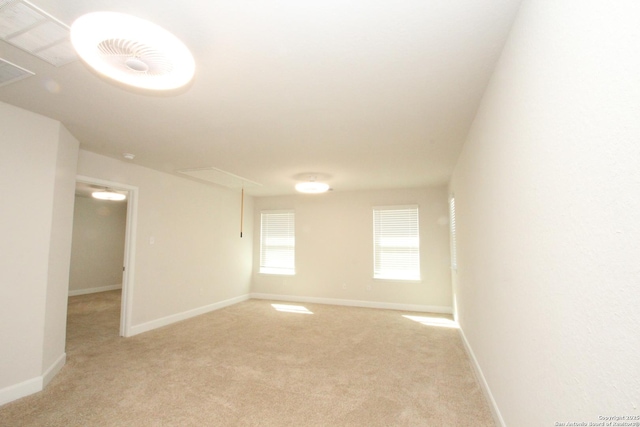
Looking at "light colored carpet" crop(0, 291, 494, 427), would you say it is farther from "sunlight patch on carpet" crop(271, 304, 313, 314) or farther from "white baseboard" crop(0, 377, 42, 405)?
"sunlight patch on carpet" crop(271, 304, 313, 314)

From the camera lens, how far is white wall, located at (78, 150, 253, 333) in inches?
169

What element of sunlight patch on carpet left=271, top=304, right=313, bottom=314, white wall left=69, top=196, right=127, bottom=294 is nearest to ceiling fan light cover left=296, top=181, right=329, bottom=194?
sunlight patch on carpet left=271, top=304, right=313, bottom=314

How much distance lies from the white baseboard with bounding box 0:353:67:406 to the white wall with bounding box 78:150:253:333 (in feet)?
4.56

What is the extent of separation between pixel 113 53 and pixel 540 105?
1992 mm

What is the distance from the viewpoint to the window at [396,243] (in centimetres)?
595

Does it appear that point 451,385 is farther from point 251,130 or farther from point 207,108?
point 207,108

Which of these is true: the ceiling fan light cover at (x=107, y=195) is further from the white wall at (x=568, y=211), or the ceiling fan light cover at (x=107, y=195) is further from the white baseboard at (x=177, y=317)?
the white wall at (x=568, y=211)

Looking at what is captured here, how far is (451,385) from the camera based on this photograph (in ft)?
9.11

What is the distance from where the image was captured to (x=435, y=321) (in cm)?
501

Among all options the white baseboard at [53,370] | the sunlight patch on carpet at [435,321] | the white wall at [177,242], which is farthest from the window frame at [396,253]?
the white baseboard at [53,370]

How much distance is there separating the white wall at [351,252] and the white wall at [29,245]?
4.34 meters

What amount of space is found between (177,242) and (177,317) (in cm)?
124

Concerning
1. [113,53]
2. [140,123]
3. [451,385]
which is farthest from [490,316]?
[140,123]

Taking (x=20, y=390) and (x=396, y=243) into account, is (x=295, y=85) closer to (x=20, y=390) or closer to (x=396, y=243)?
Answer: (x=20, y=390)
